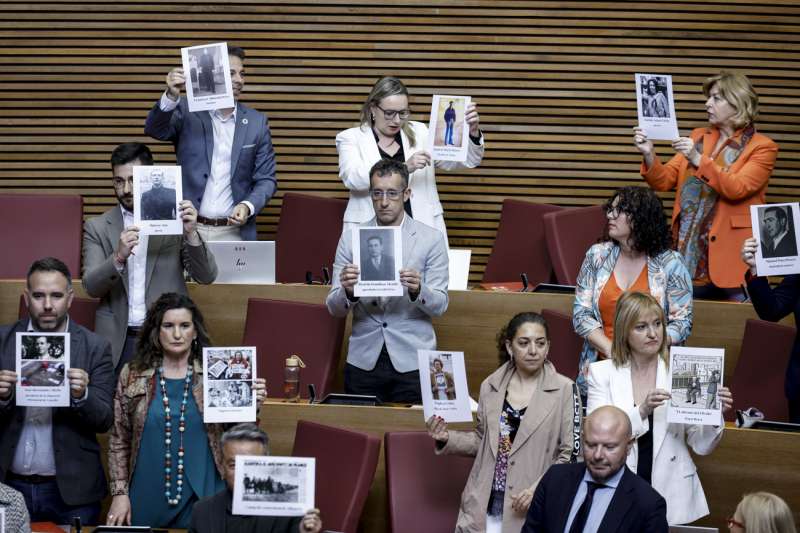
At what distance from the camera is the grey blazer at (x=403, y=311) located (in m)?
4.88

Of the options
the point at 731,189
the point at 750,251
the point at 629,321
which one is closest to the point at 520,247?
the point at 731,189

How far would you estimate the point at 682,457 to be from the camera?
4320 millimetres

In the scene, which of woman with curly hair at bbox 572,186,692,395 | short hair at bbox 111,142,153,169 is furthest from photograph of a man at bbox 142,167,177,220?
woman with curly hair at bbox 572,186,692,395

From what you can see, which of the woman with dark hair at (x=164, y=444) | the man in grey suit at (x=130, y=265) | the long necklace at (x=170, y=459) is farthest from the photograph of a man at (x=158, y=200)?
the long necklace at (x=170, y=459)

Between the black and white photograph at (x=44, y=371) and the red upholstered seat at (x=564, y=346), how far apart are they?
1.94 metres

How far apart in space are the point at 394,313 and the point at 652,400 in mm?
1133

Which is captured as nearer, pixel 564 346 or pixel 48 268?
pixel 48 268

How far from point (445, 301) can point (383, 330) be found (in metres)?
0.26

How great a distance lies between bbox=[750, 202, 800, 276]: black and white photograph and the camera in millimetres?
4570

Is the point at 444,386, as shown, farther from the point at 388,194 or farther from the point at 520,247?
the point at 520,247

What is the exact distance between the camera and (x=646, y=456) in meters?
4.30

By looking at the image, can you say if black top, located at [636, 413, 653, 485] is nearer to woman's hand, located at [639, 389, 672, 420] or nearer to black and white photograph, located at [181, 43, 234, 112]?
woman's hand, located at [639, 389, 672, 420]

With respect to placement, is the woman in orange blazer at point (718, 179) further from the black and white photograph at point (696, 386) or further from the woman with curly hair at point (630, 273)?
the black and white photograph at point (696, 386)

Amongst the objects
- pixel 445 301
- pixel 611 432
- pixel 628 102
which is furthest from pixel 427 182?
pixel 611 432
